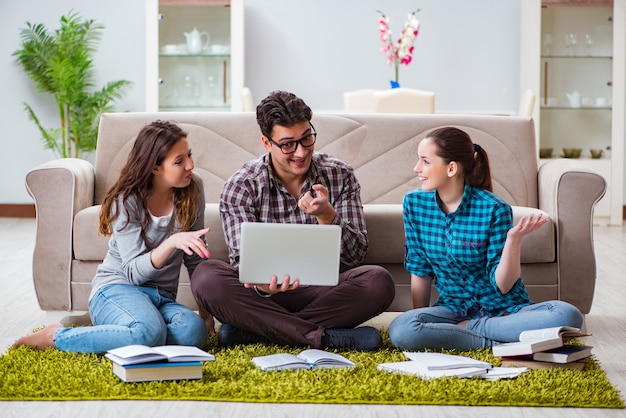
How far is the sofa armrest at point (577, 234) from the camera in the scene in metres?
2.90

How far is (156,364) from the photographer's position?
211 centimetres

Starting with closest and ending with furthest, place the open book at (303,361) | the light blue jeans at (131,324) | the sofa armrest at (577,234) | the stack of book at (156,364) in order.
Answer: the stack of book at (156,364) < the open book at (303,361) < the light blue jeans at (131,324) < the sofa armrest at (577,234)

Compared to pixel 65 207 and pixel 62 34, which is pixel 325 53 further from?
pixel 65 207

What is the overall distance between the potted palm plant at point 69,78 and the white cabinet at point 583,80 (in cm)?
304

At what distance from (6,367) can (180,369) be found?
48 cm

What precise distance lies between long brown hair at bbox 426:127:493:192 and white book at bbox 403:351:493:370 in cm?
59

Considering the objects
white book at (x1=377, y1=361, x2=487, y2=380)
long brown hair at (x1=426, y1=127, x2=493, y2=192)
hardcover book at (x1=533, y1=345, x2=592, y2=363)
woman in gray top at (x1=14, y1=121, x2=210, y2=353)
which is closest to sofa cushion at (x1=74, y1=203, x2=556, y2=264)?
woman in gray top at (x1=14, y1=121, x2=210, y2=353)

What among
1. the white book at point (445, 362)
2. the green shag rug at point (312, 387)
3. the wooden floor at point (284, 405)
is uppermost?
the white book at point (445, 362)

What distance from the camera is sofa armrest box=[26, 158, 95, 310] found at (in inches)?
116

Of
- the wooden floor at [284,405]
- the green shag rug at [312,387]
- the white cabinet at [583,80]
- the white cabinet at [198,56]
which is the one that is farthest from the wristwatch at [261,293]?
the white cabinet at [583,80]

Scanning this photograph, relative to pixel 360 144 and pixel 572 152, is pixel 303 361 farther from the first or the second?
pixel 572 152

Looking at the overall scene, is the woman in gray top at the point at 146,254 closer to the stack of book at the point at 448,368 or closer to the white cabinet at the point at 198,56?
the stack of book at the point at 448,368

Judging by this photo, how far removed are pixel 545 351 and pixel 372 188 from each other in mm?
1291

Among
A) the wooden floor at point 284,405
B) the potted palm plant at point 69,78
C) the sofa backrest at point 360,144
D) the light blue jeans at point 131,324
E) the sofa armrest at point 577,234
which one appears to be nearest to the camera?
the wooden floor at point 284,405
